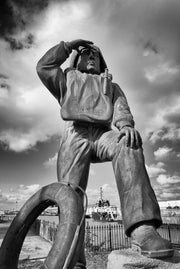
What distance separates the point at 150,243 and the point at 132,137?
112 cm

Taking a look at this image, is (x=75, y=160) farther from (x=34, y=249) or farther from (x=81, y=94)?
(x=34, y=249)

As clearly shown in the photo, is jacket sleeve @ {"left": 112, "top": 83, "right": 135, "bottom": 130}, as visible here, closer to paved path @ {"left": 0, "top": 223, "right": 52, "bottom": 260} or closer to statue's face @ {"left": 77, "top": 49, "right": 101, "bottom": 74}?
statue's face @ {"left": 77, "top": 49, "right": 101, "bottom": 74}

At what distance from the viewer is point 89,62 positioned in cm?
381

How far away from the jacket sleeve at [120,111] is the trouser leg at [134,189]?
0.46 m

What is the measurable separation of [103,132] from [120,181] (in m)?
0.83

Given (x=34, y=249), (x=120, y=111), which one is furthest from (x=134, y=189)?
(x=34, y=249)

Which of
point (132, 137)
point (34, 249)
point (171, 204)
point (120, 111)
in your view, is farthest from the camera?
point (171, 204)

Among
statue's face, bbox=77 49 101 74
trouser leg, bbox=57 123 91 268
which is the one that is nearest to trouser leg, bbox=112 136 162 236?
trouser leg, bbox=57 123 91 268

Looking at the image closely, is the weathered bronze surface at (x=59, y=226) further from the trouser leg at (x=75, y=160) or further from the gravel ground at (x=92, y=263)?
the gravel ground at (x=92, y=263)

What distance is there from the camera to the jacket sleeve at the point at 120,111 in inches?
124

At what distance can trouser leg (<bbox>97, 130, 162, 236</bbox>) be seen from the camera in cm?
233

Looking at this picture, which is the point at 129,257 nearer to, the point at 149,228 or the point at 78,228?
the point at 149,228

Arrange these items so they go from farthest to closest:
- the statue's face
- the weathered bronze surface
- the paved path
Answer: the paved path
the statue's face
the weathered bronze surface

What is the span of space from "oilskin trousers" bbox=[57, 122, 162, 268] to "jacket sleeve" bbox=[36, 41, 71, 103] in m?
0.55
